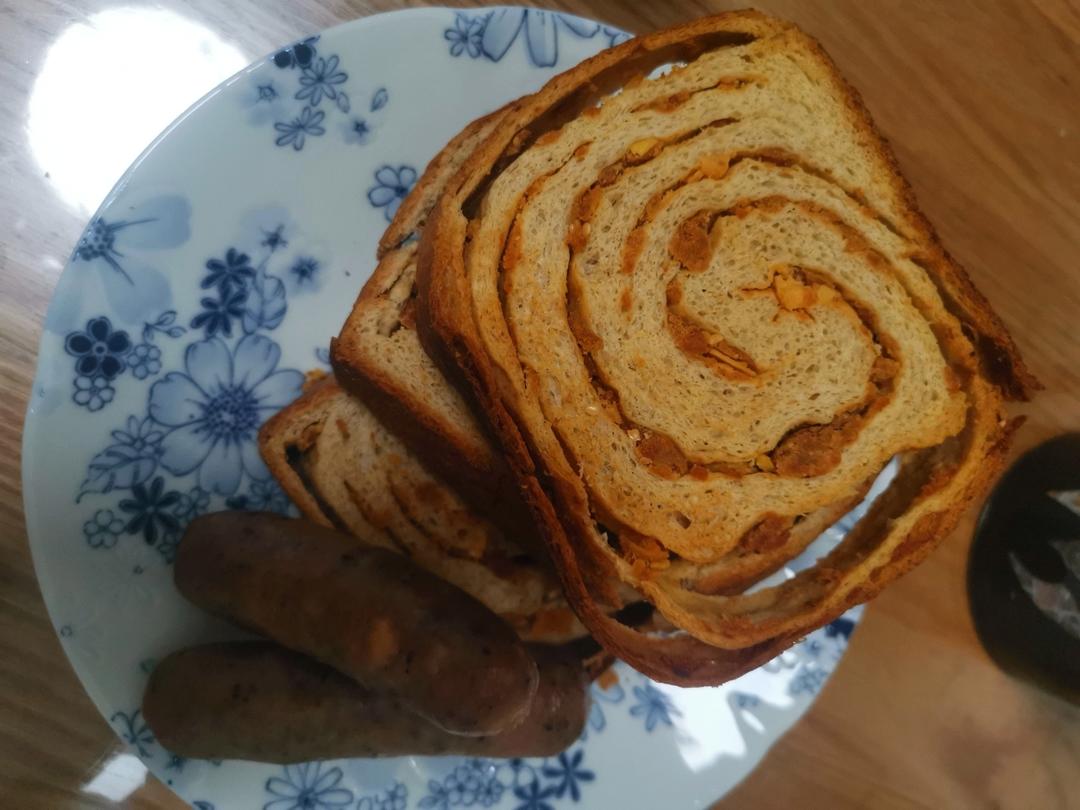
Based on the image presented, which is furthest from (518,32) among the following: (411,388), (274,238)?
(411,388)

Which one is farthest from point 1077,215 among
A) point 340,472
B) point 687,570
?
point 340,472

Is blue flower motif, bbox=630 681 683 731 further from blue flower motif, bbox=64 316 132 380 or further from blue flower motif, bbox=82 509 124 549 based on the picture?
blue flower motif, bbox=64 316 132 380

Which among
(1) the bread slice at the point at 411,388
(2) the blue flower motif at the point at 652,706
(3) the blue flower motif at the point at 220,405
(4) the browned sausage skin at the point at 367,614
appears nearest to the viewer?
(4) the browned sausage skin at the point at 367,614

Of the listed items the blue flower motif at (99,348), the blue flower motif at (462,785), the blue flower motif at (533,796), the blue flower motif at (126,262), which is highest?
the blue flower motif at (126,262)

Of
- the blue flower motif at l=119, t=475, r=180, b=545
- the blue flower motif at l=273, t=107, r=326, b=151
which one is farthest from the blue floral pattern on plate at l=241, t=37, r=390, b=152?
the blue flower motif at l=119, t=475, r=180, b=545

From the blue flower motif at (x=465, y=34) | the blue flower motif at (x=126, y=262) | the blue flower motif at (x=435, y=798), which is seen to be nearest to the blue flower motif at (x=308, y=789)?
the blue flower motif at (x=435, y=798)

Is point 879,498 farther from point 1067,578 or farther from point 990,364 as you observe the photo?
point 1067,578

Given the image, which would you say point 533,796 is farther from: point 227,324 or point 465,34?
point 465,34

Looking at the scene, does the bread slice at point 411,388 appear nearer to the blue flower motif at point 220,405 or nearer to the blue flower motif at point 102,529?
the blue flower motif at point 220,405
